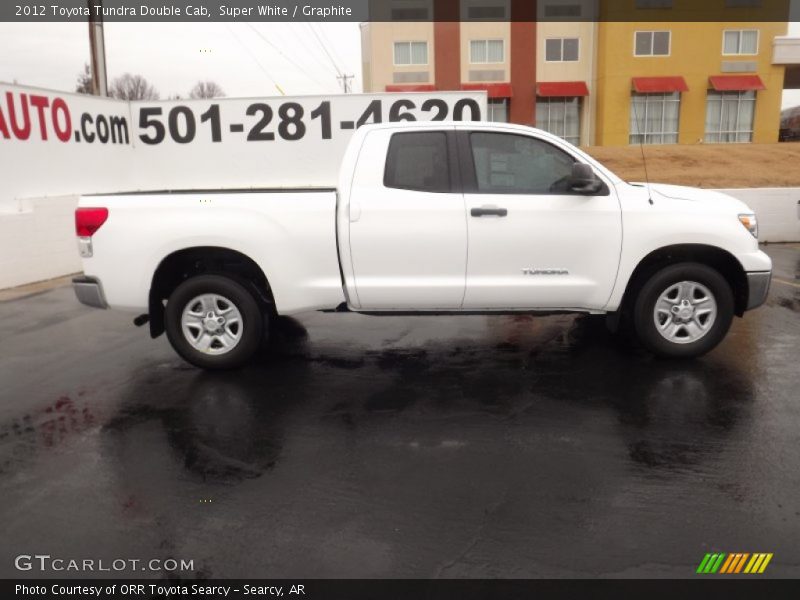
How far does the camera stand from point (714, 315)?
571cm

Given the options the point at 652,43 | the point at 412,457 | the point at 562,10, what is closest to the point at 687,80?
the point at 652,43

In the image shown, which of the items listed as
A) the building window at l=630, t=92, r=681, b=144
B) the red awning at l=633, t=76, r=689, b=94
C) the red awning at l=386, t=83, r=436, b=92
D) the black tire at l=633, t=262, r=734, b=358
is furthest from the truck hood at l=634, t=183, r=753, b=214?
the building window at l=630, t=92, r=681, b=144

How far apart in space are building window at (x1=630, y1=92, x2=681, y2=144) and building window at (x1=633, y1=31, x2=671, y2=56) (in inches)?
83.4

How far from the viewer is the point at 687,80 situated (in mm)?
36375

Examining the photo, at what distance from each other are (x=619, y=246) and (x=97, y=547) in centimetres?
426

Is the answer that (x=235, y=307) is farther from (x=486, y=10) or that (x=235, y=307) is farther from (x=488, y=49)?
(x=486, y=10)

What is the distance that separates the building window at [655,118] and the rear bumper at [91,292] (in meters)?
35.5

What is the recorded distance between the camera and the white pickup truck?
554 centimetres

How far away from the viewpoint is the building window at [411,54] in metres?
36.9

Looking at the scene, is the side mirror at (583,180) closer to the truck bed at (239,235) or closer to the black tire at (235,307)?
the truck bed at (239,235)

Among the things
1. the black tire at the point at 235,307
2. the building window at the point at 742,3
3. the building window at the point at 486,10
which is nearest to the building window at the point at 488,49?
the building window at the point at 486,10

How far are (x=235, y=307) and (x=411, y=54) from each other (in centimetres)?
3400
